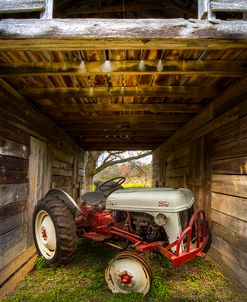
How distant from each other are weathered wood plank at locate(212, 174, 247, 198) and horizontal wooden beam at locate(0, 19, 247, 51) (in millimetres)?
1761

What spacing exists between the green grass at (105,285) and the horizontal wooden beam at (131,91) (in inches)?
98.4

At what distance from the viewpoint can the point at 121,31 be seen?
7.47 feet

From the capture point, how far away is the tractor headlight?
10.8ft

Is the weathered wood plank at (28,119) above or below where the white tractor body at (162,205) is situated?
above

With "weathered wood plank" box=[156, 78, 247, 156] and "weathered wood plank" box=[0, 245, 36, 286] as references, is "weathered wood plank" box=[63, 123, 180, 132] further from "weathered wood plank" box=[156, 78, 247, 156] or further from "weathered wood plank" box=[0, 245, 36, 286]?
"weathered wood plank" box=[0, 245, 36, 286]

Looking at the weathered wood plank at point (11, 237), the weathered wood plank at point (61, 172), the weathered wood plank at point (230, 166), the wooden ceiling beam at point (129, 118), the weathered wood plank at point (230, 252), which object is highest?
the wooden ceiling beam at point (129, 118)

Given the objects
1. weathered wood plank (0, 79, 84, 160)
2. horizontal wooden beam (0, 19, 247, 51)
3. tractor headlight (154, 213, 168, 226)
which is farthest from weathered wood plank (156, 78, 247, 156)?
weathered wood plank (0, 79, 84, 160)

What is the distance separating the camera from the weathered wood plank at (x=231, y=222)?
11.0 ft

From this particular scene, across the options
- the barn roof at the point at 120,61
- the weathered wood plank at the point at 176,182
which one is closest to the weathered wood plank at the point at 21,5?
the barn roof at the point at 120,61

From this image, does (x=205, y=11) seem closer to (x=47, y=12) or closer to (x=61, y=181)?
(x=47, y=12)

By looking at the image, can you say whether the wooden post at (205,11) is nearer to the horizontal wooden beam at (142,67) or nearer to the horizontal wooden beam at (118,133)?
the horizontal wooden beam at (142,67)

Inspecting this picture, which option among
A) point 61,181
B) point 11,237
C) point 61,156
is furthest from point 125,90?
point 61,181

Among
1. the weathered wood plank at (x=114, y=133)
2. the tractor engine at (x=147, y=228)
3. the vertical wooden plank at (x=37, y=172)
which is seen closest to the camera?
the tractor engine at (x=147, y=228)

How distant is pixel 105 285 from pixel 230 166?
→ 2.25 meters
